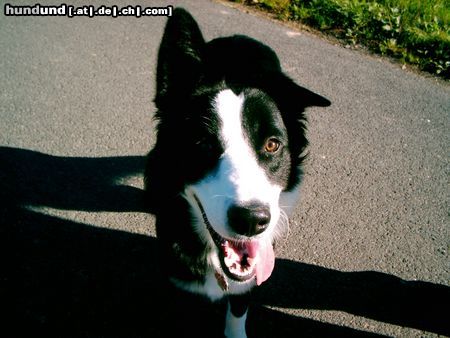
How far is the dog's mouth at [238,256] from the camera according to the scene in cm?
219

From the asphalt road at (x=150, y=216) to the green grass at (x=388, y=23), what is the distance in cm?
41

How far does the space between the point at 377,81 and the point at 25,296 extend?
4.62 m

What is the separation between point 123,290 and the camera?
2854 mm

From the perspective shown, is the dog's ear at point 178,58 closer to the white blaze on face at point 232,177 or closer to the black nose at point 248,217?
the white blaze on face at point 232,177

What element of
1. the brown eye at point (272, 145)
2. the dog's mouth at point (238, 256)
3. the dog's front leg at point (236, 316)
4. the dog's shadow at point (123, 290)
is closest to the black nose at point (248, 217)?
the dog's mouth at point (238, 256)

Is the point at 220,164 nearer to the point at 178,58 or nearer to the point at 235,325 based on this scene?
the point at 178,58

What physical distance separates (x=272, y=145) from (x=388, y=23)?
4.67 meters

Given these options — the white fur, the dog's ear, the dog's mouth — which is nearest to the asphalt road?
the white fur

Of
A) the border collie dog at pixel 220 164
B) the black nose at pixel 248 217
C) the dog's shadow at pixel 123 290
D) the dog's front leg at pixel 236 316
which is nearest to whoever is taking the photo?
the black nose at pixel 248 217

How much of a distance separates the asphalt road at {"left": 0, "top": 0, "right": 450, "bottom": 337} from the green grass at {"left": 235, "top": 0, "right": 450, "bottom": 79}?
0.41 m

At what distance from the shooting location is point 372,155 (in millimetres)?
4074

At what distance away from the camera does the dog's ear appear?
2.03 m

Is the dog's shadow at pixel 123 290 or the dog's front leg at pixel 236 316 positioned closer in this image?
the dog's front leg at pixel 236 316

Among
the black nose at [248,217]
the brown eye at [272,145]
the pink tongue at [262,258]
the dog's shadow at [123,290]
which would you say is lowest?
the dog's shadow at [123,290]
